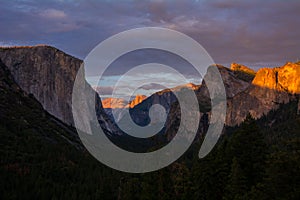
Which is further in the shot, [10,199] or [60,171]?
[60,171]

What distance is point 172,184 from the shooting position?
50.2 m

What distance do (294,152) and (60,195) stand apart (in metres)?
118

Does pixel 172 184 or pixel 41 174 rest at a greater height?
pixel 172 184

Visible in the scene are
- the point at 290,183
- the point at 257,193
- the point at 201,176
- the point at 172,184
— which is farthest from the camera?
the point at 172,184

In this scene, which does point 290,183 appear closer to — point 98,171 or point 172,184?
point 172,184

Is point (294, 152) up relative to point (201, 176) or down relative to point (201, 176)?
up

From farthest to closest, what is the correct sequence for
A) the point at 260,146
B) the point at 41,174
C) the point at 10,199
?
the point at 41,174
the point at 10,199
the point at 260,146

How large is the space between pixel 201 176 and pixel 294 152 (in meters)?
14.6

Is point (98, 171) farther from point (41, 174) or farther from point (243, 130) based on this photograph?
point (243, 130)

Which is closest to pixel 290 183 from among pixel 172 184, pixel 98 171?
pixel 172 184

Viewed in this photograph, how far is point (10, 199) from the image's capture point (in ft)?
368

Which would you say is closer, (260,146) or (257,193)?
(257,193)

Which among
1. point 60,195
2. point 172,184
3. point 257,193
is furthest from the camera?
point 60,195

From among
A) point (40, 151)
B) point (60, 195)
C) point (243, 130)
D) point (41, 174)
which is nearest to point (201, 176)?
point (243, 130)
